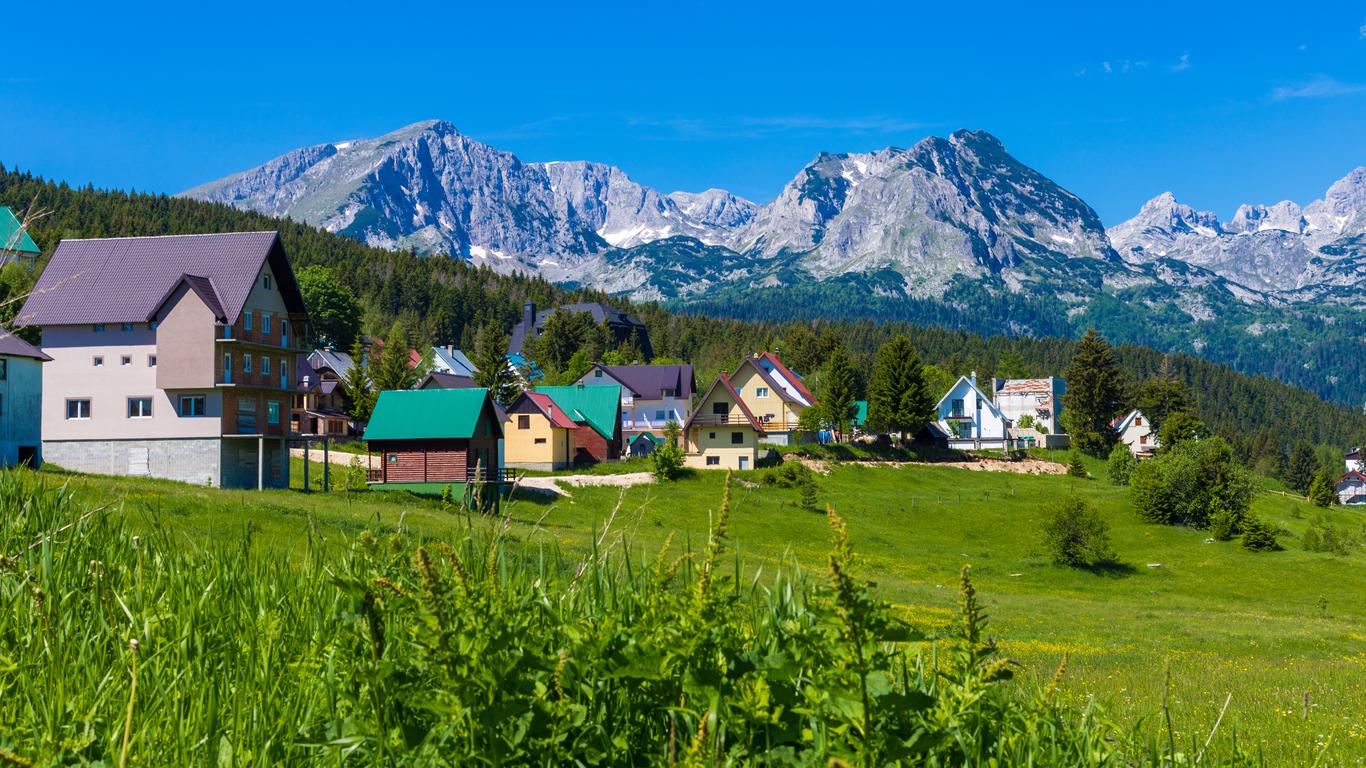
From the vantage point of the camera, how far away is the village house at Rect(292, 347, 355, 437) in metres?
89.8

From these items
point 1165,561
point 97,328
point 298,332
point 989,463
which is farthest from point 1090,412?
point 97,328

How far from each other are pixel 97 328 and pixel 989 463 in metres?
76.2

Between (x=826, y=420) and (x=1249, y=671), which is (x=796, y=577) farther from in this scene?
(x=826, y=420)

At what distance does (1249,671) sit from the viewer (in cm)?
2025

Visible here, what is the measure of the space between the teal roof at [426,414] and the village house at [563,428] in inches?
660

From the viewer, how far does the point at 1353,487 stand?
194 m

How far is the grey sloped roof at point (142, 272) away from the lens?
162 feet

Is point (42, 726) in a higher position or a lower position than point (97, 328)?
lower

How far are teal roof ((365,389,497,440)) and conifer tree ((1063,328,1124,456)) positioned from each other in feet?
279

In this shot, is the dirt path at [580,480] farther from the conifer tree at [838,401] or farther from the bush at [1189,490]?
the bush at [1189,490]

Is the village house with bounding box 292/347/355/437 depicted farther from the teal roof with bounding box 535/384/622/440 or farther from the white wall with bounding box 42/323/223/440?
the white wall with bounding box 42/323/223/440

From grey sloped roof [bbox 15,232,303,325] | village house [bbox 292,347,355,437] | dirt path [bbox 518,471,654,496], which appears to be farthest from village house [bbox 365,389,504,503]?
village house [bbox 292,347,355,437]

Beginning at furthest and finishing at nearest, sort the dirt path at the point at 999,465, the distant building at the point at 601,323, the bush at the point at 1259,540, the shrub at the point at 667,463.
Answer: the distant building at the point at 601,323, the dirt path at the point at 999,465, the shrub at the point at 667,463, the bush at the point at 1259,540

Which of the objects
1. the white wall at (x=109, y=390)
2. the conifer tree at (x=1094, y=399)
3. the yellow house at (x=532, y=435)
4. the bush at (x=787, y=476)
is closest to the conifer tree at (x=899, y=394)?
the bush at (x=787, y=476)
